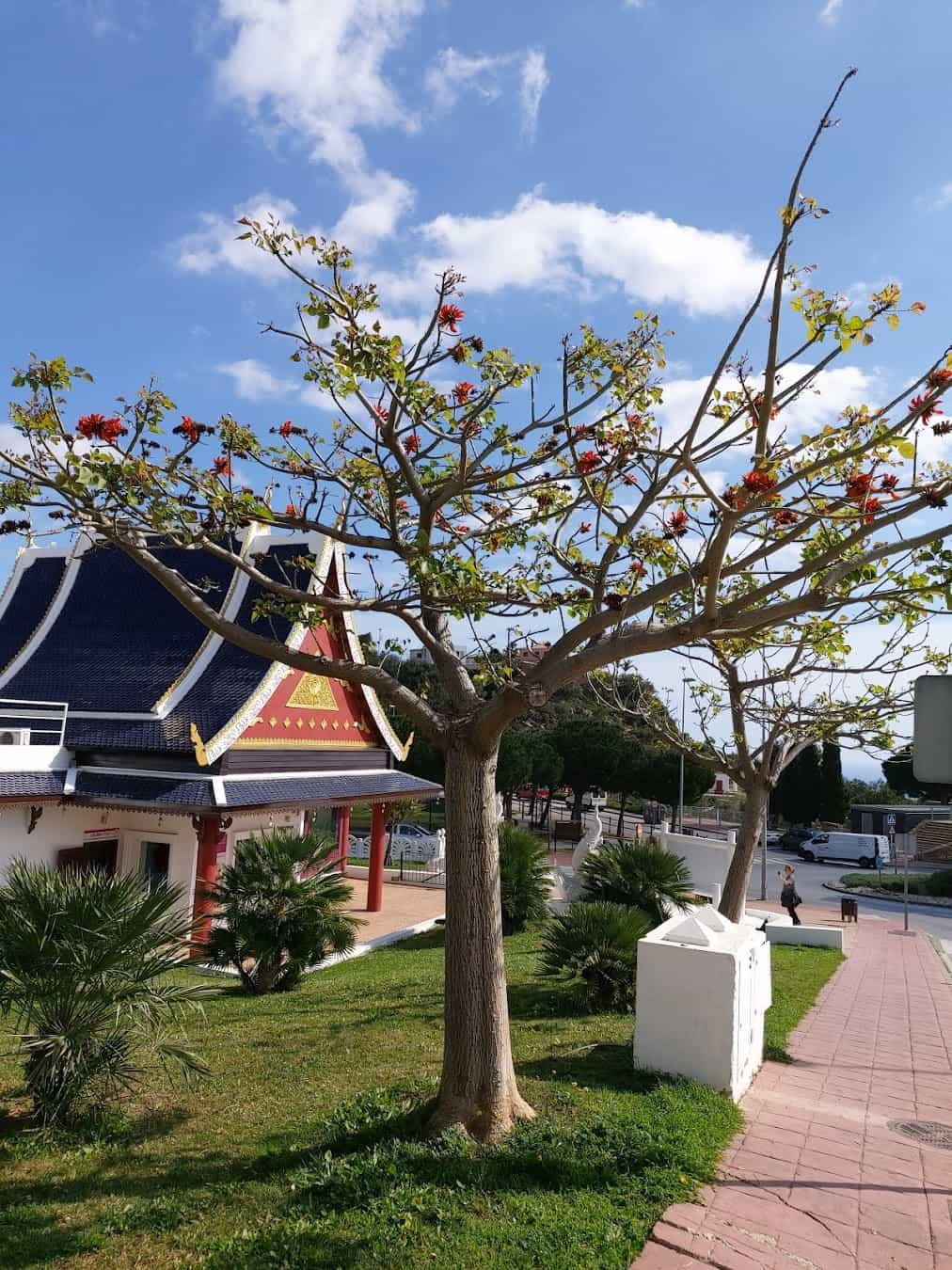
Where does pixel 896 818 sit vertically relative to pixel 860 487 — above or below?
below

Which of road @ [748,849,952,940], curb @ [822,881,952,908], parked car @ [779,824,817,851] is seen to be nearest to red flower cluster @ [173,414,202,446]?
road @ [748,849,952,940]

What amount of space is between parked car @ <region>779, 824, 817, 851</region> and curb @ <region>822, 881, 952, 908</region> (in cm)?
1292

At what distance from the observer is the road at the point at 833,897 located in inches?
915

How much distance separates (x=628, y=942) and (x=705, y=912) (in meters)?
1.70

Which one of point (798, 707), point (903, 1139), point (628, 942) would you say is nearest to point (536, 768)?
point (798, 707)

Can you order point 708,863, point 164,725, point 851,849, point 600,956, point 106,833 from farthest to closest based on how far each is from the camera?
1. point 851,849
2. point 708,863
3. point 106,833
4. point 164,725
5. point 600,956

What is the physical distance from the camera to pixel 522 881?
15570mm

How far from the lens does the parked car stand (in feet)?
148

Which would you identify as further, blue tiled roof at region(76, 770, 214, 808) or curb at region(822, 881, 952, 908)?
curb at region(822, 881, 952, 908)

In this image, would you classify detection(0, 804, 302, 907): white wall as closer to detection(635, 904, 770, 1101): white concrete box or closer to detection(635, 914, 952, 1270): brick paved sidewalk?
A: detection(635, 904, 770, 1101): white concrete box

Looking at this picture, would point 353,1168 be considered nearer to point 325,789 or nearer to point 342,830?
point 325,789

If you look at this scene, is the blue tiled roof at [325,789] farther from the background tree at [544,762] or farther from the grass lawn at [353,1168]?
the background tree at [544,762]

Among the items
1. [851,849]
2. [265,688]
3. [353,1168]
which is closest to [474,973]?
[353,1168]

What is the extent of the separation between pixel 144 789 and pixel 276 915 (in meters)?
4.46
